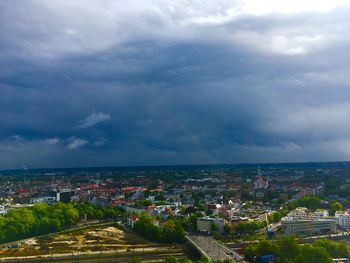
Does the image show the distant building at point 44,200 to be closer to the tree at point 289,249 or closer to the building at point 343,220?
the building at point 343,220

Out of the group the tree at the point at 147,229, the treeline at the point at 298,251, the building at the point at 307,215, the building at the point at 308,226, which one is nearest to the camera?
the treeline at the point at 298,251

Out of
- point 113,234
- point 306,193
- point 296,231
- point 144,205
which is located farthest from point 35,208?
point 306,193

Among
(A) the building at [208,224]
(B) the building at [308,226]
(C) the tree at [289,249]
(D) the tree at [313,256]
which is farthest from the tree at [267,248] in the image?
(A) the building at [208,224]

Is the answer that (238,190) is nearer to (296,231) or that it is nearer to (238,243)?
(296,231)

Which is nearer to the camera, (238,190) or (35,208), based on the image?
(35,208)

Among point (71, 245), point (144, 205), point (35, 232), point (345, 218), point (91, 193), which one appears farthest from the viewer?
point (91, 193)

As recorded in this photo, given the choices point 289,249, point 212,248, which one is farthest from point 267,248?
point 212,248
